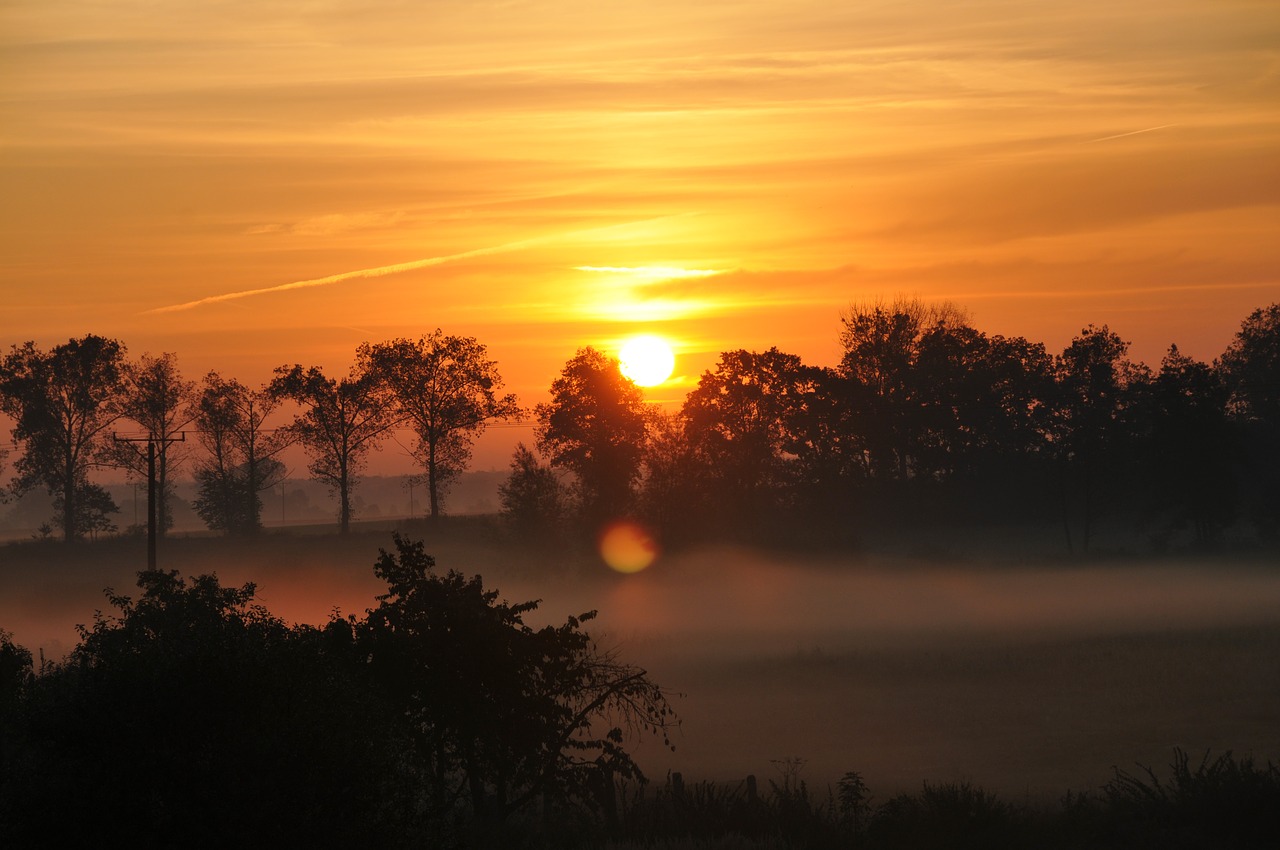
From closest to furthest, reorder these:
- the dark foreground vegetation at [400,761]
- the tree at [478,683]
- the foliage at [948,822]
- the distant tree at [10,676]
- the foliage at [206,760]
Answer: the foliage at [206,760] → the dark foreground vegetation at [400,761] → the tree at [478,683] → the distant tree at [10,676] → the foliage at [948,822]

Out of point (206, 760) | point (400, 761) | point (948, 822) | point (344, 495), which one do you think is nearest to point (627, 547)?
point (344, 495)

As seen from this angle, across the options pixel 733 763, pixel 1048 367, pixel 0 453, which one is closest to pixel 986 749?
pixel 733 763

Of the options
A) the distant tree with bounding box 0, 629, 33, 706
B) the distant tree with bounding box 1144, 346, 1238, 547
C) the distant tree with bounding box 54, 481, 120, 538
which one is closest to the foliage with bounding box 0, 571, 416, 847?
the distant tree with bounding box 0, 629, 33, 706

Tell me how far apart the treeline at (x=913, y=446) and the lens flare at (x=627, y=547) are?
1.34m

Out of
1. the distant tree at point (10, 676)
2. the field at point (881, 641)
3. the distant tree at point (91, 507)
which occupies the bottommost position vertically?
the field at point (881, 641)

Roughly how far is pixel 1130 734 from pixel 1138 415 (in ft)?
238

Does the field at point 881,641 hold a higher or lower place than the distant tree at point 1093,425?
lower

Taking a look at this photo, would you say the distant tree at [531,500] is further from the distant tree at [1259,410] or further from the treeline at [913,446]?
the distant tree at [1259,410]

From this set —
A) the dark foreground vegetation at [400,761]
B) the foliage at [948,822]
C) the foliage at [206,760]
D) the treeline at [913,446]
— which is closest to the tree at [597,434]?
the treeline at [913,446]

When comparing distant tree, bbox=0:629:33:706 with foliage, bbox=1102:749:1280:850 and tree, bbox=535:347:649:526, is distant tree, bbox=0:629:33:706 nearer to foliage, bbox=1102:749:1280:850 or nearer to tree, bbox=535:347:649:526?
foliage, bbox=1102:749:1280:850

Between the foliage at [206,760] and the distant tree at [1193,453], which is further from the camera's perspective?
the distant tree at [1193,453]

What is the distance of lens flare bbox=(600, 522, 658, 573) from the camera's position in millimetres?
88000

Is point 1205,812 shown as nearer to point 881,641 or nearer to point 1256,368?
point 881,641

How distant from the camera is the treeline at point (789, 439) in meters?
90.4
